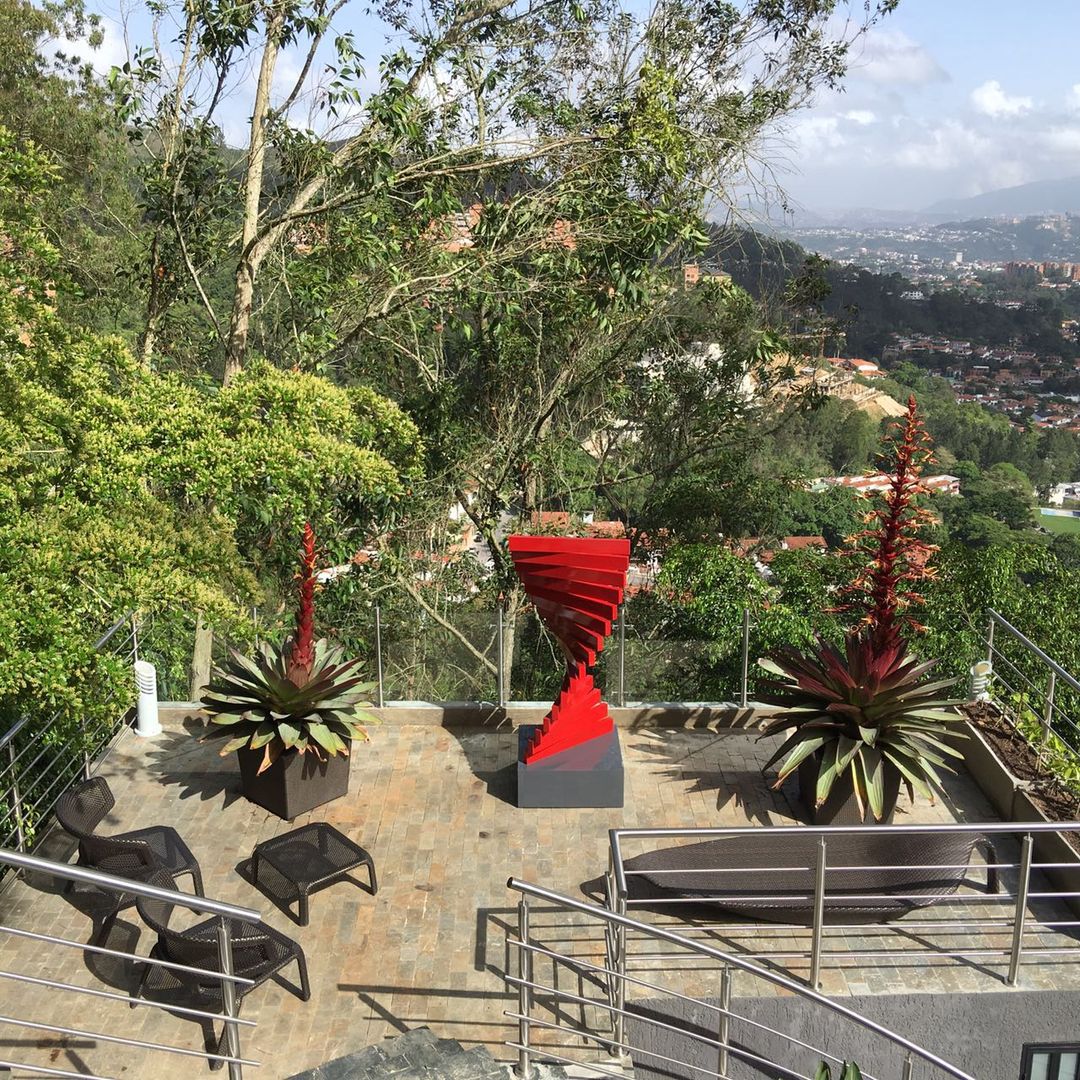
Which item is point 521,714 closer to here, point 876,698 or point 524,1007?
point 876,698

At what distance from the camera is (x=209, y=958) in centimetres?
593

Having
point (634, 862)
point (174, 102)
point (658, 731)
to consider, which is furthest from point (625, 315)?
point (634, 862)

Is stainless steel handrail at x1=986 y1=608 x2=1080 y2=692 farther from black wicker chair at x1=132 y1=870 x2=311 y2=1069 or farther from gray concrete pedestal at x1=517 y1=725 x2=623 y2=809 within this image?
black wicker chair at x1=132 y1=870 x2=311 y2=1069

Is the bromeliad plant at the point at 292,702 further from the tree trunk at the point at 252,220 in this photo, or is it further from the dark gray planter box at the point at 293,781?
the tree trunk at the point at 252,220

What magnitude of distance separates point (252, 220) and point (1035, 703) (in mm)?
10050

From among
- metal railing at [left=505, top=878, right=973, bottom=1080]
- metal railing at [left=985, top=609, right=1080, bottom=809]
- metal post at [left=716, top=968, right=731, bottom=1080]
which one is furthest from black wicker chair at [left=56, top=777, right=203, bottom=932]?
metal railing at [left=985, top=609, right=1080, bottom=809]

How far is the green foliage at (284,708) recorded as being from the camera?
320 inches

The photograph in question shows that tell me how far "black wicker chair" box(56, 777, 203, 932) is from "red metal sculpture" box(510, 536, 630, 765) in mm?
2558

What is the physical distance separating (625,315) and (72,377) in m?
9.42

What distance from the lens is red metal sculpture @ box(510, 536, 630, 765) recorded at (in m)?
7.89

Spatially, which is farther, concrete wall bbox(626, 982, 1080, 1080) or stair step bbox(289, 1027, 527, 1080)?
concrete wall bbox(626, 982, 1080, 1080)

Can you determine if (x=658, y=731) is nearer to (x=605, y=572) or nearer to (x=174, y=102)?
(x=605, y=572)

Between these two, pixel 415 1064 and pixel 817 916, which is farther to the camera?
pixel 817 916

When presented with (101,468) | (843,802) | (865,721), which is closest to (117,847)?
(101,468)
